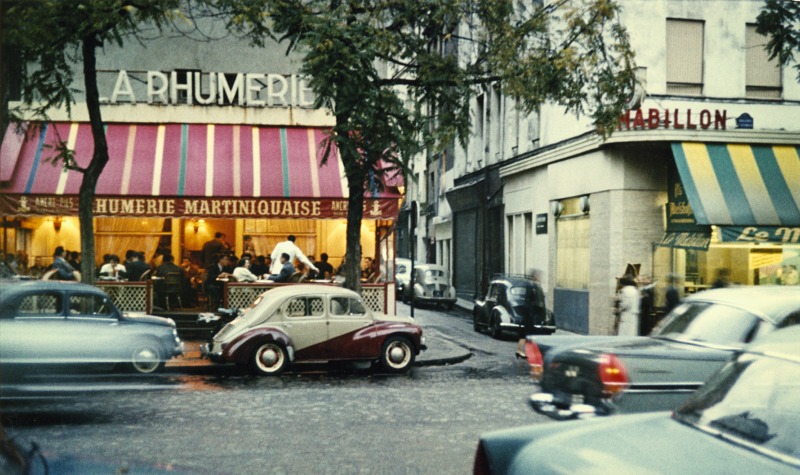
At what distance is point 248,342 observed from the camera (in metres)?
12.0

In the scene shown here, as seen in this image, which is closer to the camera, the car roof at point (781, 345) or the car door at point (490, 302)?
the car roof at point (781, 345)

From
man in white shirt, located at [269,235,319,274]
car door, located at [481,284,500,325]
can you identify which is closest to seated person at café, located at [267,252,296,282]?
man in white shirt, located at [269,235,319,274]

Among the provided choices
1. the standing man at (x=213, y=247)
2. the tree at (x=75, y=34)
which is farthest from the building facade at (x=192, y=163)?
the tree at (x=75, y=34)

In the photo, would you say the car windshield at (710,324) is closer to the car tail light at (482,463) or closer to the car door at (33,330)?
the car tail light at (482,463)

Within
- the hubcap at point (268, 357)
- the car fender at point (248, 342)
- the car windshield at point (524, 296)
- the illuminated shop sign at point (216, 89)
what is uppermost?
the illuminated shop sign at point (216, 89)

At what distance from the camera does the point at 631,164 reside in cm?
1898

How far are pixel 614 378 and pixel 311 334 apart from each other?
7.02m

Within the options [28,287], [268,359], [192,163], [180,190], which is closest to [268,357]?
[268,359]

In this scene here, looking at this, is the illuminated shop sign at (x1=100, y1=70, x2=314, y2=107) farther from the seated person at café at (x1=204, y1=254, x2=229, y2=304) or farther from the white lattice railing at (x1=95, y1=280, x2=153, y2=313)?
the white lattice railing at (x1=95, y1=280, x2=153, y2=313)

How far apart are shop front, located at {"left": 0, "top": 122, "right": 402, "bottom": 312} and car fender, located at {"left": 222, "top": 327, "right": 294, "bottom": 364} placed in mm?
4755

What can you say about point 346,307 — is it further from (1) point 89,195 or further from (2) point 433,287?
(2) point 433,287

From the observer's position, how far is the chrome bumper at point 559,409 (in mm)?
6254

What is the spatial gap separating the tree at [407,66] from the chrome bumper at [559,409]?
7388mm

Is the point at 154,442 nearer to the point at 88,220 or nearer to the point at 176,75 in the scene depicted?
the point at 88,220
